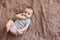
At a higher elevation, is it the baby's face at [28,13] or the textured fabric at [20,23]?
the baby's face at [28,13]

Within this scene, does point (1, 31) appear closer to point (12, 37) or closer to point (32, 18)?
point (12, 37)

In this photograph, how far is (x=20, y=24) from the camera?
3.96 feet

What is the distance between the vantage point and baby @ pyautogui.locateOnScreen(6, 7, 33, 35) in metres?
1.14

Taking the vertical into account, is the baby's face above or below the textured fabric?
above

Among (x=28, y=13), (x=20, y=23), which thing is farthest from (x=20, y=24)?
(x=28, y=13)

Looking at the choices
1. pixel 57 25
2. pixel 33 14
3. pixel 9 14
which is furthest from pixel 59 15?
pixel 9 14

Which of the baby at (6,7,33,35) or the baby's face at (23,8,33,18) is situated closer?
the baby at (6,7,33,35)

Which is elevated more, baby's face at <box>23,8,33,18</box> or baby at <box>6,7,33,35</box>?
baby's face at <box>23,8,33,18</box>

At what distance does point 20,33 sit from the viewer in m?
1.12

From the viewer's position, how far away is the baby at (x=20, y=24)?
1138 millimetres

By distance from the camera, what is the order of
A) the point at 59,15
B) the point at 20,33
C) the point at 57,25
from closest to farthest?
the point at 20,33, the point at 57,25, the point at 59,15

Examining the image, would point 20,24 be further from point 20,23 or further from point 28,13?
point 28,13

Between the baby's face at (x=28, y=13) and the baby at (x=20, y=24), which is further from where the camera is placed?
the baby's face at (x=28, y=13)

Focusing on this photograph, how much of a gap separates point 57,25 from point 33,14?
276mm
